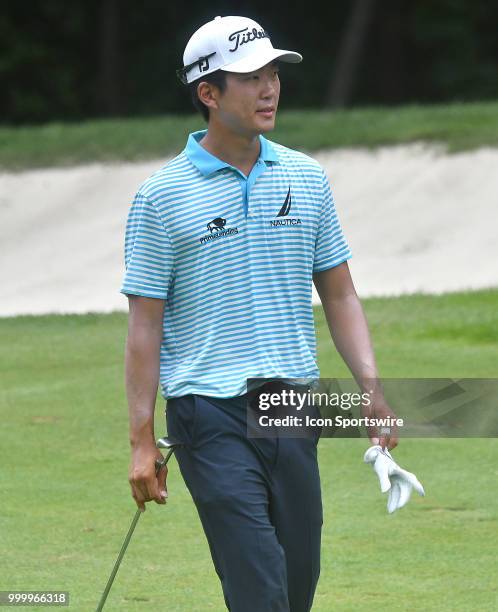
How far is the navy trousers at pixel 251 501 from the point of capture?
3736 mm

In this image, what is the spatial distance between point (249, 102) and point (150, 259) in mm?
511

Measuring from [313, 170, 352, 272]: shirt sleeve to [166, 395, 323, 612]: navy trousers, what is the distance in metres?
0.49

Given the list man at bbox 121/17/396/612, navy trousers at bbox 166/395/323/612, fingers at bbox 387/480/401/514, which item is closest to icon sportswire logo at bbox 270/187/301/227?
man at bbox 121/17/396/612

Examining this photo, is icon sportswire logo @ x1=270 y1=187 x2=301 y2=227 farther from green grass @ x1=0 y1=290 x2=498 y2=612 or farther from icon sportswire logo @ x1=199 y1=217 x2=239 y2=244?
green grass @ x1=0 y1=290 x2=498 y2=612

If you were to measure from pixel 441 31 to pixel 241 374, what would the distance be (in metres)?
26.0

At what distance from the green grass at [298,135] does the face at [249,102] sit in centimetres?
1293

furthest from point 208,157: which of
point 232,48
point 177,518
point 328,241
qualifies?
point 177,518

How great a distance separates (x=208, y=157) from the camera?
395 centimetres

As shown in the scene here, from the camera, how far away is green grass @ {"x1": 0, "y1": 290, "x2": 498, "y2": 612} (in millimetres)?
5434

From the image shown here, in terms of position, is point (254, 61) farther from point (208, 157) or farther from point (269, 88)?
point (208, 157)

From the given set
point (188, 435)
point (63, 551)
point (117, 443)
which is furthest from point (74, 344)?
point (188, 435)

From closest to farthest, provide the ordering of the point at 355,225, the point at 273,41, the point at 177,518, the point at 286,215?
the point at 286,215 → the point at 177,518 → the point at 355,225 → the point at 273,41

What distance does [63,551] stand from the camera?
5918mm

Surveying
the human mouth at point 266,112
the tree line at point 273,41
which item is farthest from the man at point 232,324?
the tree line at point 273,41
